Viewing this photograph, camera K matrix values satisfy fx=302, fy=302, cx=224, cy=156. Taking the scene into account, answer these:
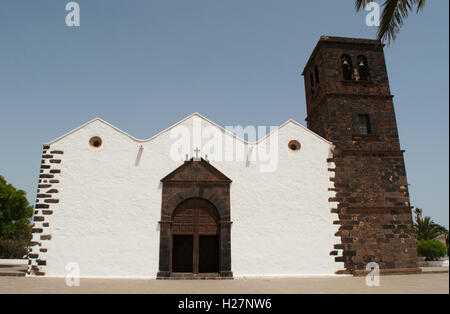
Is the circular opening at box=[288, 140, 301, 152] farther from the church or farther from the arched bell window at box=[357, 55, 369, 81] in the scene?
the arched bell window at box=[357, 55, 369, 81]

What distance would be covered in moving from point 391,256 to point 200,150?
8828 mm

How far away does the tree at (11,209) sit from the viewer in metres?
19.7

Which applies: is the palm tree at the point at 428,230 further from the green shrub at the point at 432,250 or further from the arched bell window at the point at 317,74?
the arched bell window at the point at 317,74

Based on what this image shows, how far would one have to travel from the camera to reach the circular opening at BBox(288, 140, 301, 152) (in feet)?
43.7

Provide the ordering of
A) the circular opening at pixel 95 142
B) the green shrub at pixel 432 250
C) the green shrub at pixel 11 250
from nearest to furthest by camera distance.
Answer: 1. the circular opening at pixel 95 142
2. the green shrub at pixel 432 250
3. the green shrub at pixel 11 250

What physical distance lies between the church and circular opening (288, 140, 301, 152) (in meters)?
0.06

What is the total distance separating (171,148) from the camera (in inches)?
504

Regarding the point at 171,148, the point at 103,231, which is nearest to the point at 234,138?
the point at 171,148

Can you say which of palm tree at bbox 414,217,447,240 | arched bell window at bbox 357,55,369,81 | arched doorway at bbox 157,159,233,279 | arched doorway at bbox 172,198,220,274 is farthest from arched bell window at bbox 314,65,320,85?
palm tree at bbox 414,217,447,240

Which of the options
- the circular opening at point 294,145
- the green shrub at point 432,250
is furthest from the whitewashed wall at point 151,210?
the green shrub at point 432,250

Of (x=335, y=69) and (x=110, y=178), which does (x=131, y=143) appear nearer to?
(x=110, y=178)

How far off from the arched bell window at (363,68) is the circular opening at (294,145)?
5.05 m

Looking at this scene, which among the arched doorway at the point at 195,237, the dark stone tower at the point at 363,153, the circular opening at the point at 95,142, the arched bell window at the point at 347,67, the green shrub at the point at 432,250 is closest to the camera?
the arched doorway at the point at 195,237
